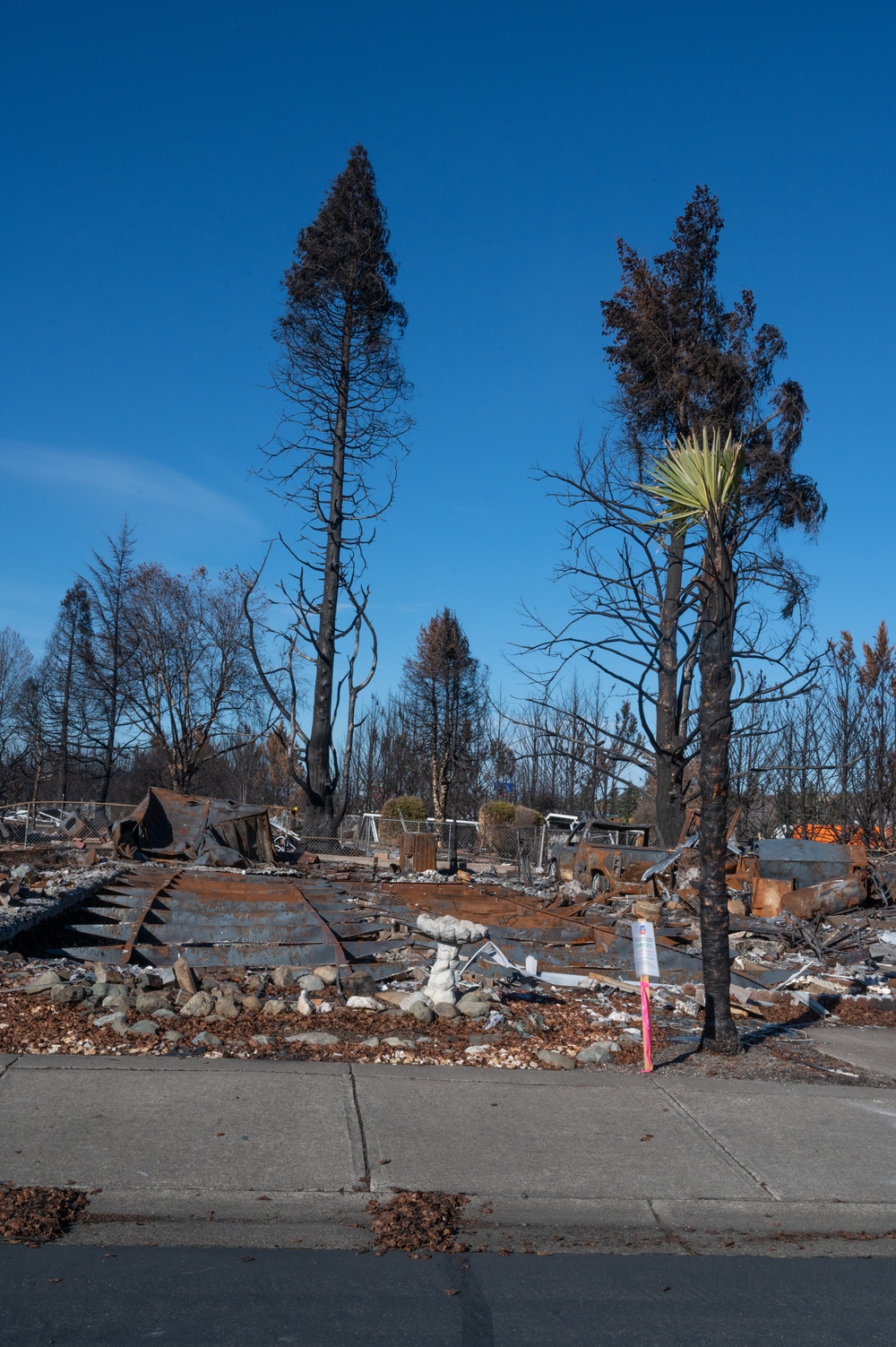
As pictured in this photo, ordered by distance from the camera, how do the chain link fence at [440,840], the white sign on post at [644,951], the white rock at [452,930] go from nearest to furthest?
the white sign on post at [644,951] < the white rock at [452,930] < the chain link fence at [440,840]

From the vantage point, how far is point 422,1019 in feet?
24.7

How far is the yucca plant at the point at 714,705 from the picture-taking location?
6.97 m

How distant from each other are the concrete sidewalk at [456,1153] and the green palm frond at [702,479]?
381 cm

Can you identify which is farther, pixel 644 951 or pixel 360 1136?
pixel 644 951

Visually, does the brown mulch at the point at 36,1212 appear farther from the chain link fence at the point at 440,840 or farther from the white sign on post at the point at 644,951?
the chain link fence at the point at 440,840

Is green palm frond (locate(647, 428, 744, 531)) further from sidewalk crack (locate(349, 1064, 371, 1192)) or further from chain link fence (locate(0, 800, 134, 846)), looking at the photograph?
chain link fence (locate(0, 800, 134, 846))

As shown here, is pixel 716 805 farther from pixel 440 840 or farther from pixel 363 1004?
pixel 440 840

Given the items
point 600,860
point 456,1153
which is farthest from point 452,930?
point 600,860

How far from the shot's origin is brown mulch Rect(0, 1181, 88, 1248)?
4.06 m

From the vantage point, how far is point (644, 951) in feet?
21.8

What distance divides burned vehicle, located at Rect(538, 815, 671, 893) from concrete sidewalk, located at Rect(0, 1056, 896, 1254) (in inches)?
348

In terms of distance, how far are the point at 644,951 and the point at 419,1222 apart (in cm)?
273

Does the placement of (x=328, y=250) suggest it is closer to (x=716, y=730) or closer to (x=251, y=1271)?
(x=716, y=730)

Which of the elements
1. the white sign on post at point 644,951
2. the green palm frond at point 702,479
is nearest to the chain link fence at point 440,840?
the white sign on post at point 644,951
